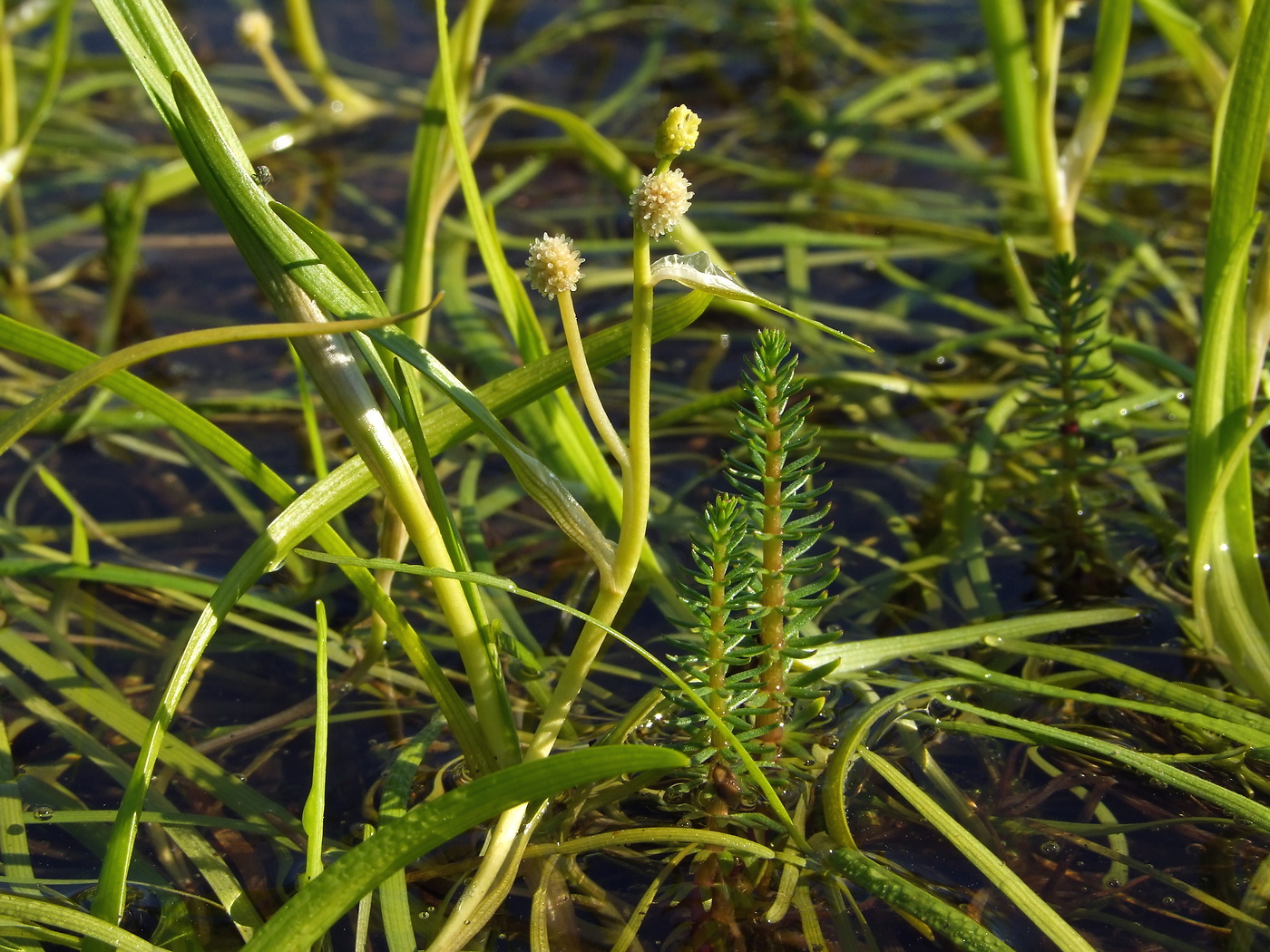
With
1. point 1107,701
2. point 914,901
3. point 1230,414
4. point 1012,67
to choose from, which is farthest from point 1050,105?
point 914,901

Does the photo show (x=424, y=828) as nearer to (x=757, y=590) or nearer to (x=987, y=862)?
(x=757, y=590)

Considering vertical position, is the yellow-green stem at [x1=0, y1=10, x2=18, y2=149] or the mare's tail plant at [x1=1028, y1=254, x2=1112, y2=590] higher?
the yellow-green stem at [x1=0, y1=10, x2=18, y2=149]

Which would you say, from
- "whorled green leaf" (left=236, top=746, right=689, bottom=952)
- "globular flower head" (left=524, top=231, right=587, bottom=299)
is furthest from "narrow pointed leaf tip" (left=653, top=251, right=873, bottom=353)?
"whorled green leaf" (left=236, top=746, right=689, bottom=952)

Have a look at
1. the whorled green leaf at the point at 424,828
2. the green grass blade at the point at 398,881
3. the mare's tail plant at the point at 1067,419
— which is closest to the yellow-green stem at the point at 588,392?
the whorled green leaf at the point at 424,828

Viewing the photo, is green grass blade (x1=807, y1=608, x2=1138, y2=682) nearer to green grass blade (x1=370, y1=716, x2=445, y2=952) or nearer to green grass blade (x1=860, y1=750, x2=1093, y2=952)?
green grass blade (x1=860, y1=750, x2=1093, y2=952)

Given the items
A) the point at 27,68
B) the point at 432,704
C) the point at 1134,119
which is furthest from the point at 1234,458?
the point at 27,68

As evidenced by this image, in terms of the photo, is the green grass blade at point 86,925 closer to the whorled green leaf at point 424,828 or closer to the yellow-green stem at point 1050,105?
the whorled green leaf at point 424,828
